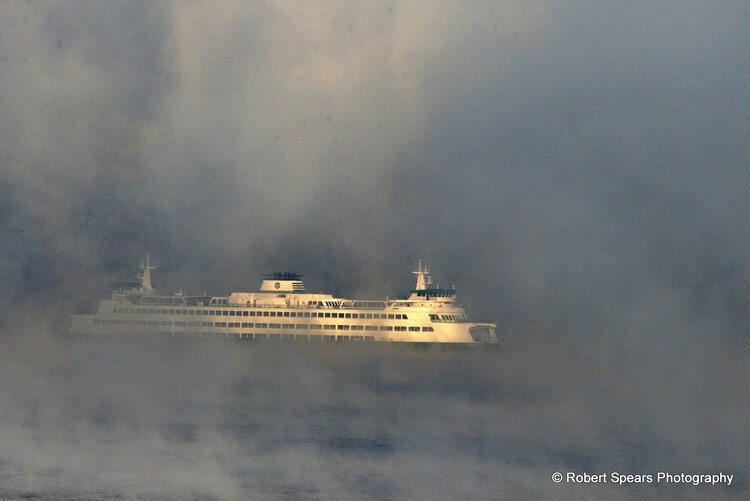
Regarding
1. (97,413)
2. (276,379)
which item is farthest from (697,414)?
(276,379)

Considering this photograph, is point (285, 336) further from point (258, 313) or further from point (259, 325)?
point (258, 313)

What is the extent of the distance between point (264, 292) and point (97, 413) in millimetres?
75389

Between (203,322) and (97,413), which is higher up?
(203,322)

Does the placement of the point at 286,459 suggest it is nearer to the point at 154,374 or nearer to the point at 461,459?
the point at 461,459

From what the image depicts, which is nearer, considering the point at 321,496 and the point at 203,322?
the point at 321,496

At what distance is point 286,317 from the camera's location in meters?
136

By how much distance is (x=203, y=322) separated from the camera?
135m

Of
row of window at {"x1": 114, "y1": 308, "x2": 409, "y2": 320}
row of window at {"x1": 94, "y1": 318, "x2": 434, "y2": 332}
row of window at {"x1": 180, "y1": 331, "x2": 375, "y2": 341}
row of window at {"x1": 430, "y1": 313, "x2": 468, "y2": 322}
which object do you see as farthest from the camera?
row of window at {"x1": 114, "y1": 308, "x2": 409, "y2": 320}

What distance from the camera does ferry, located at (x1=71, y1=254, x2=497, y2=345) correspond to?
13088 cm

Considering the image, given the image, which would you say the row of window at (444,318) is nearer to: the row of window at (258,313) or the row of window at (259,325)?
the row of window at (259,325)

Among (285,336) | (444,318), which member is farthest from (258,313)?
(444,318)

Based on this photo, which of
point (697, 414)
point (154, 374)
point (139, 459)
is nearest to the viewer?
point (139, 459)

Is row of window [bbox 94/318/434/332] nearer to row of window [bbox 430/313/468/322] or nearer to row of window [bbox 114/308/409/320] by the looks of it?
row of window [bbox 114/308/409/320]

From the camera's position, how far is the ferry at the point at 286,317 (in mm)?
130875
